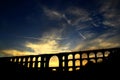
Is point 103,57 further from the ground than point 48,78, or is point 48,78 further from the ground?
point 103,57

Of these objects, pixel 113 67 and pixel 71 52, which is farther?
pixel 71 52

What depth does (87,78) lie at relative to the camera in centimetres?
1744

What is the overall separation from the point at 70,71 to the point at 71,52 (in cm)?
247

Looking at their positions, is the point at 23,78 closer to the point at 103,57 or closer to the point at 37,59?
the point at 37,59

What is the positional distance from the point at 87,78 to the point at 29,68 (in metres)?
8.45

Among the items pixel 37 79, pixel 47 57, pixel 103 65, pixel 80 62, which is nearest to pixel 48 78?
pixel 37 79

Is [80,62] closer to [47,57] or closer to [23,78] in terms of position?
[47,57]

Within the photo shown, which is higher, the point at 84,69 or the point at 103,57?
the point at 103,57

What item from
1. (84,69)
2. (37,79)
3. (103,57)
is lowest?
(37,79)

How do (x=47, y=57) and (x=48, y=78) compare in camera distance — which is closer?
(x=48, y=78)

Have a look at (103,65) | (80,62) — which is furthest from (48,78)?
(103,65)

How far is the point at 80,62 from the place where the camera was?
772 inches

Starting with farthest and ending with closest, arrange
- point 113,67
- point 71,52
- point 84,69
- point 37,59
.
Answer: point 37,59, point 71,52, point 84,69, point 113,67

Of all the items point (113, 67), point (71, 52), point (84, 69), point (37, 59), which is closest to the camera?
point (113, 67)
